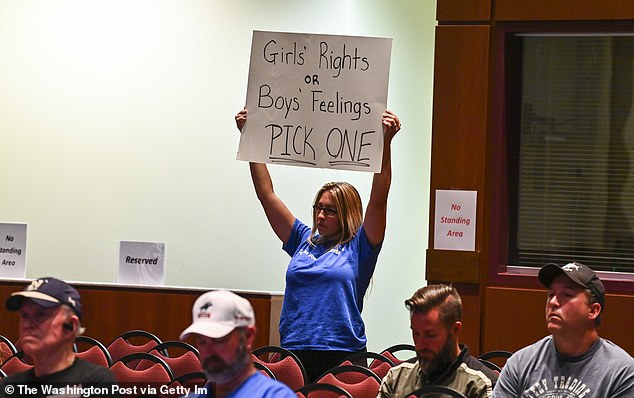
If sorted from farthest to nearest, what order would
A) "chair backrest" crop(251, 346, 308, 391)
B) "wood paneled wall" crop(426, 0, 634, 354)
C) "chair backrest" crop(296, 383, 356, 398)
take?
"wood paneled wall" crop(426, 0, 634, 354)
"chair backrest" crop(251, 346, 308, 391)
"chair backrest" crop(296, 383, 356, 398)

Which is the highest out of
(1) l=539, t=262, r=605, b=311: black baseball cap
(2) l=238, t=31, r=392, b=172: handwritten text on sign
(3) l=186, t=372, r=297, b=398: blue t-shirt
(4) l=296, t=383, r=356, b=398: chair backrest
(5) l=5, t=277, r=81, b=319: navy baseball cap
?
(2) l=238, t=31, r=392, b=172: handwritten text on sign

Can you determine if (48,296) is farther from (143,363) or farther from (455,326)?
(143,363)

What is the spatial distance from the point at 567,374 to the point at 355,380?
3.90 ft

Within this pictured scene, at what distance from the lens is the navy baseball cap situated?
368 centimetres

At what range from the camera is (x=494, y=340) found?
681 cm

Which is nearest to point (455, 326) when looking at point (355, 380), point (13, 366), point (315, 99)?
point (355, 380)

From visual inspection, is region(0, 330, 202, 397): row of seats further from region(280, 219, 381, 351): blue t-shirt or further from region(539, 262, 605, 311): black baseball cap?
Answer: region(539, 262, 605, 311): black baseball cap

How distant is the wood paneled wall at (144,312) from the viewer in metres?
7.19

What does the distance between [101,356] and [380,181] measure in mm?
1765

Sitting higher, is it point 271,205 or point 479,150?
point 479,150

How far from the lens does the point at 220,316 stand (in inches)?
131

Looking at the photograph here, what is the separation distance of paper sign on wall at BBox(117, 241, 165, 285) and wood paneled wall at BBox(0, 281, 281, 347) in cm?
16

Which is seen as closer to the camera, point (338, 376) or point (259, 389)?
point (259, 389)

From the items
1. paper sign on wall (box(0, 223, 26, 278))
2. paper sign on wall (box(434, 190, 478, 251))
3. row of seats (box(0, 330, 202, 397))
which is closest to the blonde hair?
row of seats (box(0, 330, 202, 397))
